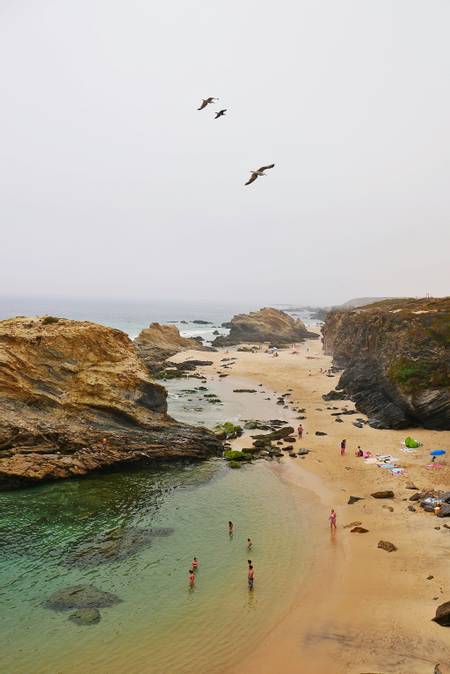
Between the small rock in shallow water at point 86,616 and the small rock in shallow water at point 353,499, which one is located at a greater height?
the small rock in shallow water at point 353,499

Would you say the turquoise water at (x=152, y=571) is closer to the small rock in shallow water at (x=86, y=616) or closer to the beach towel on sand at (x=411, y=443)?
the small rock in shallow water at (x=86, y=616)

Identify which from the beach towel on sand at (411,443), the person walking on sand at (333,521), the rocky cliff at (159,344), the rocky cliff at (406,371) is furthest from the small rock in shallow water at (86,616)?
the rocky cliff at (159,344)

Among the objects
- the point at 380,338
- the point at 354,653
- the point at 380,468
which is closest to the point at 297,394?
the point at 380,338

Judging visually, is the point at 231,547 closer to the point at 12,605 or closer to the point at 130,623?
the point at 130,623

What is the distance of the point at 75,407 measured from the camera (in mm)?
37625

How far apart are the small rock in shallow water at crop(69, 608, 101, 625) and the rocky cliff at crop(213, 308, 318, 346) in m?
108

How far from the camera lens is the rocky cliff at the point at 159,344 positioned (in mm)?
94963

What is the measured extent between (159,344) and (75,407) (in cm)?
6989

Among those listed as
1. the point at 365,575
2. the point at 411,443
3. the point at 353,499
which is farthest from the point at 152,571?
the point at 411,443

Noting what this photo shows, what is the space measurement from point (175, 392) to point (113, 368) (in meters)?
28.2

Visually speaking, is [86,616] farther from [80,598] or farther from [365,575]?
[365,575]

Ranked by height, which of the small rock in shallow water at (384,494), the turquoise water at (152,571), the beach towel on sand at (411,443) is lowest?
the turquoise water at (152,571)

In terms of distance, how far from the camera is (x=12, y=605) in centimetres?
1995

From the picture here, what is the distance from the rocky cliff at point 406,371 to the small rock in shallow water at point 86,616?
114 feet
